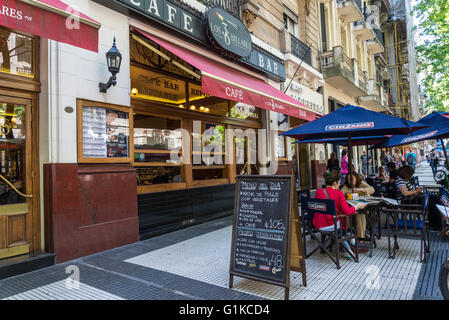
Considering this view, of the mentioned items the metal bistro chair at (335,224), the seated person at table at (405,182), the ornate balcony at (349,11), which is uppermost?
the ornate balcony at (349,11)

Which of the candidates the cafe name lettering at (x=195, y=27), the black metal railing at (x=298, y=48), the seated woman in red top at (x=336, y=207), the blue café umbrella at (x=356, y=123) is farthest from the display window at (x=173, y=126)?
the black metal railing at (x=298, y=48)

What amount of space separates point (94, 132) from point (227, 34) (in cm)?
473

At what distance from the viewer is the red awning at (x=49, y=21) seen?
3.16 metres

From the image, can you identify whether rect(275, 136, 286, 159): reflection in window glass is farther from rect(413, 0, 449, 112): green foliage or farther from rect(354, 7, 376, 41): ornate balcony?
rect(354, 7, 376, 41): ornate balcony

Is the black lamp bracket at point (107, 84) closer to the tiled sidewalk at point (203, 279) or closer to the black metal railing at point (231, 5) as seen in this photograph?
the tiled sidewalk at point (203, 279)

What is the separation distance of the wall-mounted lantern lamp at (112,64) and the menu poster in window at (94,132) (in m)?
0.41

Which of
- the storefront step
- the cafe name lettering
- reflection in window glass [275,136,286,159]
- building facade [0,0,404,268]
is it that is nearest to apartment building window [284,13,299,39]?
building facade [0,0,404,268]

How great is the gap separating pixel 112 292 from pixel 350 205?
365 cm

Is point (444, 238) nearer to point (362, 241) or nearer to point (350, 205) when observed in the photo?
point (362, 241)

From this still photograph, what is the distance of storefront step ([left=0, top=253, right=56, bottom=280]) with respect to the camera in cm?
382

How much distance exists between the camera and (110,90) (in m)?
5.23

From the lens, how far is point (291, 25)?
→ 1354cm

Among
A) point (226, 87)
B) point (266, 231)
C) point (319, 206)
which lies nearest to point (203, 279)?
point (266, 231)

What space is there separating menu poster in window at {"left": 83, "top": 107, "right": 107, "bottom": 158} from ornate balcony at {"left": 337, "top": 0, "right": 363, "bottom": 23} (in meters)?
17.0
